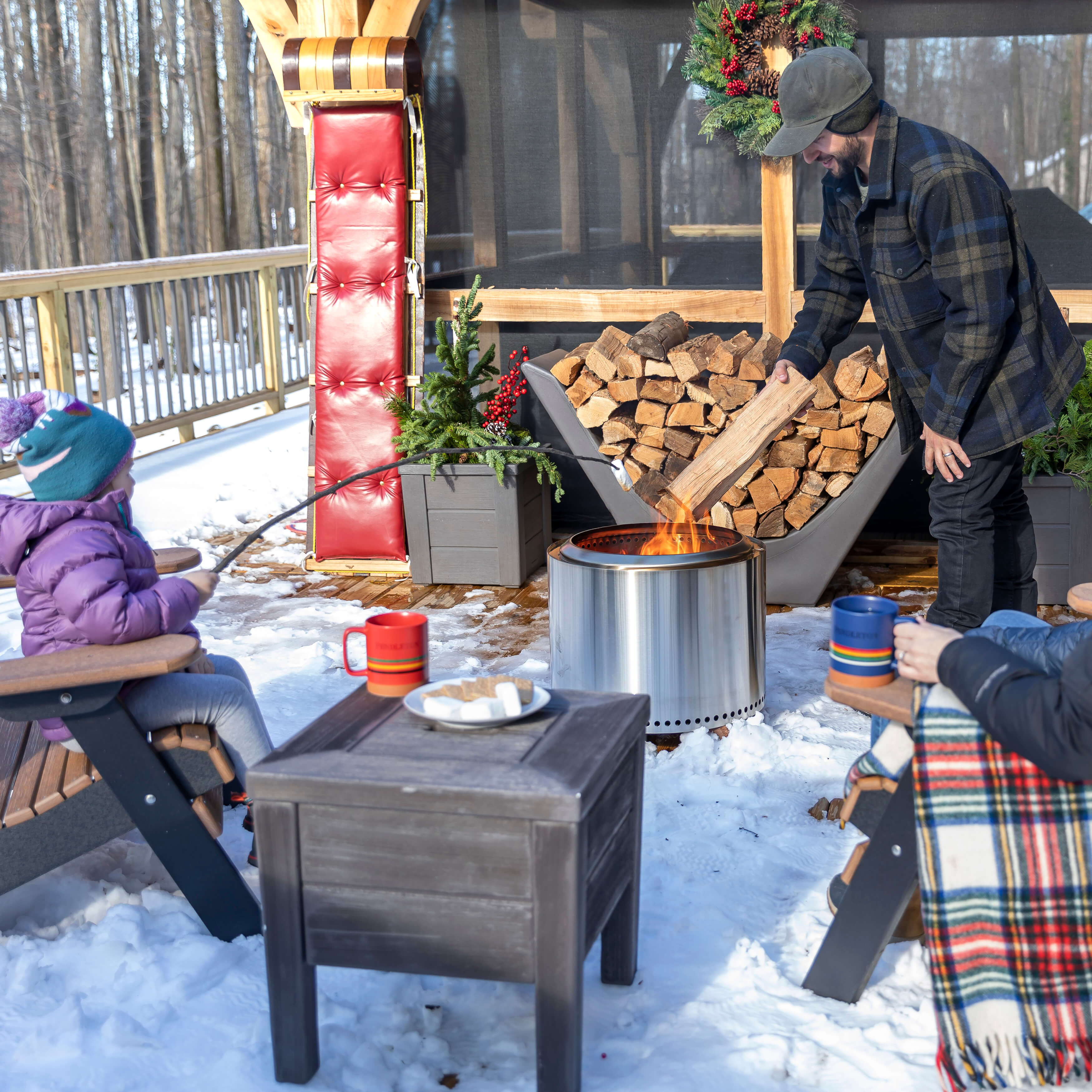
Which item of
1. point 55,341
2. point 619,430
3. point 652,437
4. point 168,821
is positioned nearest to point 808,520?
point 652,437

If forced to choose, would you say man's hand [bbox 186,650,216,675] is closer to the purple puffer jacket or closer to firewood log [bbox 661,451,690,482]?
the purple puffer jacket

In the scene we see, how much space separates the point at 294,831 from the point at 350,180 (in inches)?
152

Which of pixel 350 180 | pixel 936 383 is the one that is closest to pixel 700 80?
pixel 350 180

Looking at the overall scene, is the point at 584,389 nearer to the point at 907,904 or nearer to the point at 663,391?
the point at 663,391

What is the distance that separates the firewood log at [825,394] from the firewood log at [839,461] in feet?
0.54

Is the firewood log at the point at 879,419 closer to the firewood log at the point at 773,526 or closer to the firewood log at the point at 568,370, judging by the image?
the firewood log at the point at 773,526

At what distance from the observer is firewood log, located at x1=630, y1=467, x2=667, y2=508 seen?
4.63 meters

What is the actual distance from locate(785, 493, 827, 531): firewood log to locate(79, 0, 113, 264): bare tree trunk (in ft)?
51.3

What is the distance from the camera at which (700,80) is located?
4969 mm

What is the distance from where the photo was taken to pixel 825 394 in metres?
4.55

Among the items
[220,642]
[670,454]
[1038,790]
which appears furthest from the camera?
[670,454]

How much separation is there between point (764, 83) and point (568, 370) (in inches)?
55.8

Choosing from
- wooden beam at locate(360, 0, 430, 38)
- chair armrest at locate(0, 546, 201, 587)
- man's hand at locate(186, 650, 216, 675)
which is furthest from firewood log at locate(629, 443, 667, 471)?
man's hand at locate(186, 650, 216, 675)

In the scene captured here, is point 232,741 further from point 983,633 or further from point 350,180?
point 350,180
